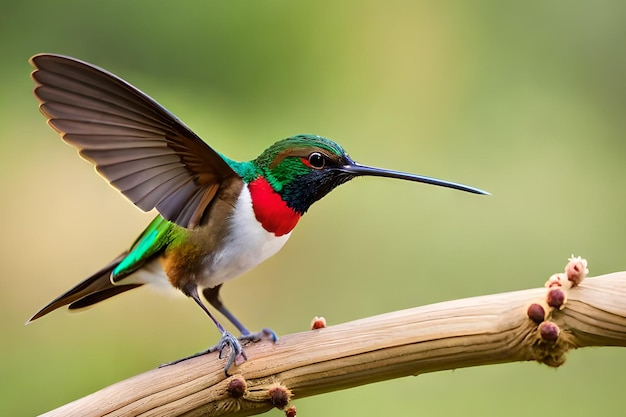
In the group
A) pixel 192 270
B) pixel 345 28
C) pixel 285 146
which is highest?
pixel 345 28

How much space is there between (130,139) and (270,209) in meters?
0.20

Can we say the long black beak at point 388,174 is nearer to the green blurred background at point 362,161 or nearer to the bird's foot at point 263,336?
the bird's foot at point 263,336

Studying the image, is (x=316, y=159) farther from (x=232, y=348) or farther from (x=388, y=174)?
(x=232, y=348)

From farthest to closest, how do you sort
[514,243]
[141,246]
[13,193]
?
1. [13,193]
2. [514,243]
3. [141,246]

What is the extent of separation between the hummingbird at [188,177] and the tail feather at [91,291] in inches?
1.2

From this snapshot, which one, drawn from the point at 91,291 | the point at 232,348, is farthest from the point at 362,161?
the point at 232,348

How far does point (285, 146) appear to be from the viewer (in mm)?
1074

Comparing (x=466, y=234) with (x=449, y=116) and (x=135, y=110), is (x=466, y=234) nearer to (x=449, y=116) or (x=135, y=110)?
(x=449, y=116)

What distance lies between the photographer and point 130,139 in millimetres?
1000

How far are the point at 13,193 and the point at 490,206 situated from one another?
1.18 meters

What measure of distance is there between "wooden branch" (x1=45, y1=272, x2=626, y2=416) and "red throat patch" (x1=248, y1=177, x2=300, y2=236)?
0.53 ft

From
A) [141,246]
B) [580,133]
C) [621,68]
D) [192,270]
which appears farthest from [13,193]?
[621,68]

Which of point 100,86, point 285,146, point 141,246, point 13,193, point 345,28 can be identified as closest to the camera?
point 100,86

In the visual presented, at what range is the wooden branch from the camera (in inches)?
32.3
